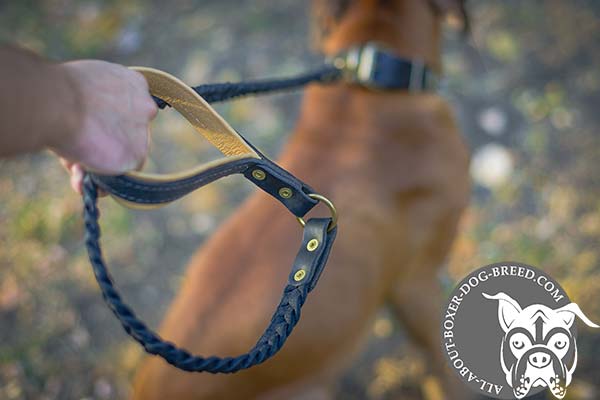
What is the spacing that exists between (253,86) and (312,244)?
1.81 ft

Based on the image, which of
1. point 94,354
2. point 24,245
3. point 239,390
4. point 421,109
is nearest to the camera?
point 239,390

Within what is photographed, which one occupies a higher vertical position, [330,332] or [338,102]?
[338,102]

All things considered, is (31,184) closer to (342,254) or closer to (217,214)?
(217,214)

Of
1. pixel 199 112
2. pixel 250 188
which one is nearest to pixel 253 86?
pixel 199 112

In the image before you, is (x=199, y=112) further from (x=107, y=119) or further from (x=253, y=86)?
(x=253, y=86)

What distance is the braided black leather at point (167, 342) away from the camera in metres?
0.94

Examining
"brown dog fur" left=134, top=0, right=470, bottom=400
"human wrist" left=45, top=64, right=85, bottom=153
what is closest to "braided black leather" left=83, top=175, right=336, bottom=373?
"human wrist" left=45, top=64, right=85, bottom=153

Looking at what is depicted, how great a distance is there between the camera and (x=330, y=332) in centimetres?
162

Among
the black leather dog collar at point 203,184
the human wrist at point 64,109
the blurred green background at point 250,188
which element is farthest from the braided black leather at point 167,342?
the blurred green background at point 250,188

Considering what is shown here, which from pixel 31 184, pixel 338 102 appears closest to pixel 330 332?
pixel 338 102

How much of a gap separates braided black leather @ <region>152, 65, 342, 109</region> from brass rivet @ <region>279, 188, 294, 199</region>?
28 cm

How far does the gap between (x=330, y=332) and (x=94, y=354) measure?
1.36 meters

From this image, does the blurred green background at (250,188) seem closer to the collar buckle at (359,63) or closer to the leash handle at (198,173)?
the collar buckle at (359,63)

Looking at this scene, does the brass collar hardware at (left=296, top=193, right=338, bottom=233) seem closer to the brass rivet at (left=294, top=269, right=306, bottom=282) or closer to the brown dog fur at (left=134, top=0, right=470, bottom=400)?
the brass rivet at (left=294, top=269, right=306, bottom=282)
